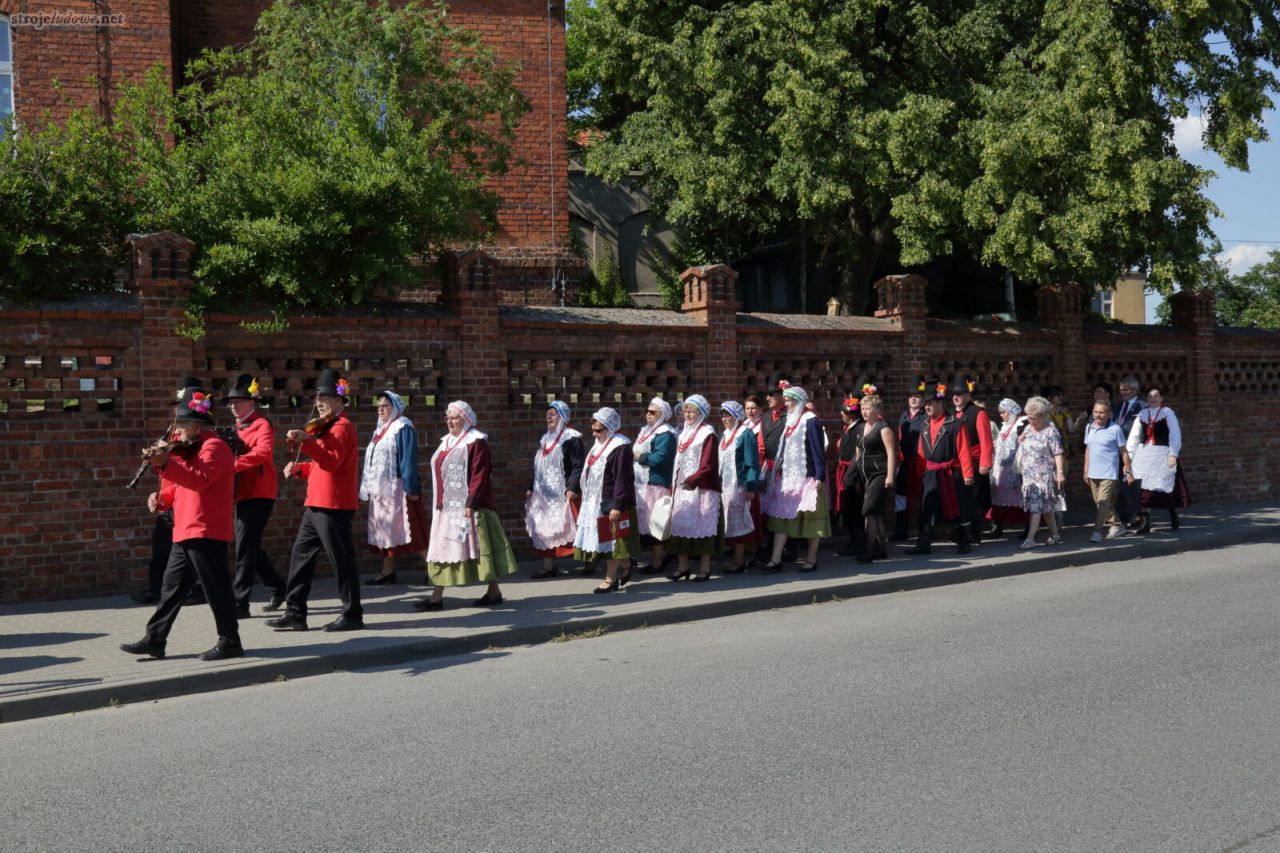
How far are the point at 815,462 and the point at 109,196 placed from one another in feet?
23.9

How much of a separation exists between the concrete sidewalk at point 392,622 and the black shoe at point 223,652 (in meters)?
0.08

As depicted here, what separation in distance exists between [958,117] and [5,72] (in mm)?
12957

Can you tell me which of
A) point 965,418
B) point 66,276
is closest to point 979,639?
point 965,418

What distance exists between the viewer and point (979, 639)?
8.90 metres

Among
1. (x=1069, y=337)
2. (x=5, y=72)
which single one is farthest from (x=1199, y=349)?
(x=5, y=72)

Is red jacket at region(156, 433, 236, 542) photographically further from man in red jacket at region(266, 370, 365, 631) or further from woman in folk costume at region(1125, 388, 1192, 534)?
woman in folk costume at region(1125, 388, 1192, 534)

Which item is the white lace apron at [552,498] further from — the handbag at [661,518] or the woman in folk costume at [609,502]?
the handbag at [661,518]

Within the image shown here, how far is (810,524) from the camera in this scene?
12.4 meters

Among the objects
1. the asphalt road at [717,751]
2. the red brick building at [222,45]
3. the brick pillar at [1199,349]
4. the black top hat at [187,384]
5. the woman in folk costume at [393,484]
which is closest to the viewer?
the asphalt road at [717,751]

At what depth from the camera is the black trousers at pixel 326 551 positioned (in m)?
9.30

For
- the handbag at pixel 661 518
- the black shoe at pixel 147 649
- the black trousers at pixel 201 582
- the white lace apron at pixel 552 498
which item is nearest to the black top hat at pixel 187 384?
the black trousers at pixel 201 582

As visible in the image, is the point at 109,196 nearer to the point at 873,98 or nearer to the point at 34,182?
the point at 34,182

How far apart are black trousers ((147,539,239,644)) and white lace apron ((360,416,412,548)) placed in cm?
286

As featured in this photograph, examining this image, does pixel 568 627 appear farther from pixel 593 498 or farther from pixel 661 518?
pixel 661 518
